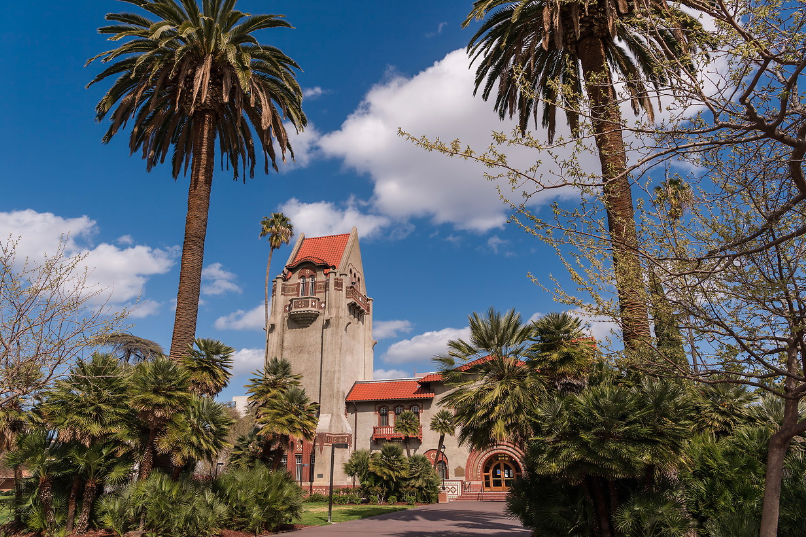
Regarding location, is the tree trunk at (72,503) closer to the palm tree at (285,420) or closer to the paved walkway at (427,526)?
the paved walkway at (427,526)

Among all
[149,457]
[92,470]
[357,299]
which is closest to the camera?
[92,470]

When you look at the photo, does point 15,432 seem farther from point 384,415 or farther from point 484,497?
point 484,497

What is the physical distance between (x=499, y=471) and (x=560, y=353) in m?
24.3

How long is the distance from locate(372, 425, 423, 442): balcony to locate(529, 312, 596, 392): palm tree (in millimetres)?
24541

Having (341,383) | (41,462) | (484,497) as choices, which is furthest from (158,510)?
(341,383)

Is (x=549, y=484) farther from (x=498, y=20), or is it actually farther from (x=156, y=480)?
(x=498, y=20)

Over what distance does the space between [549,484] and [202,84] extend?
17.4 metres

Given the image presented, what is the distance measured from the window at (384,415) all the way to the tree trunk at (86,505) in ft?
88.0

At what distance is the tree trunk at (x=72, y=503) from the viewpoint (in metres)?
15.2

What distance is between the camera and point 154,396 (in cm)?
1544

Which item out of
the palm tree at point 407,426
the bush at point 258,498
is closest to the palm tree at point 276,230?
the palm tree at point 407,426

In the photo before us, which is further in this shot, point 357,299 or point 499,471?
point 357,299

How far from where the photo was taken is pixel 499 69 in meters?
19.4

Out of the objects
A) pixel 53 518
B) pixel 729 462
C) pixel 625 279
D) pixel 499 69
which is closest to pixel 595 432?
pixel 729 462
